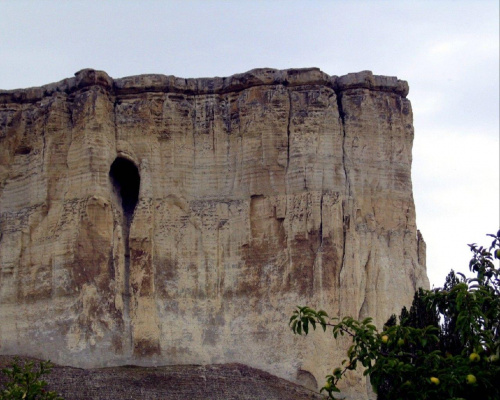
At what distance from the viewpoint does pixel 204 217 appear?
39344mm

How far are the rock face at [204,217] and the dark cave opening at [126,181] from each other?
0.15ft

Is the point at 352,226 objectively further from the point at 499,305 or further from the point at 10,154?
the point at 499,305

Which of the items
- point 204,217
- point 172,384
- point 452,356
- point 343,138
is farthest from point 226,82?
point 452,356

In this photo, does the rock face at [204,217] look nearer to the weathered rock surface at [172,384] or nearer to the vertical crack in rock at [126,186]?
the vertical crack in rock at [126,186]

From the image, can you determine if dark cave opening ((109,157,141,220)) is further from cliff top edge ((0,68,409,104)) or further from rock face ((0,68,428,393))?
cliff top edge ((0,68,409,104))

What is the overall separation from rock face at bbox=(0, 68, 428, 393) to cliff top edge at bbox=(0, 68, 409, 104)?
0.05 metres

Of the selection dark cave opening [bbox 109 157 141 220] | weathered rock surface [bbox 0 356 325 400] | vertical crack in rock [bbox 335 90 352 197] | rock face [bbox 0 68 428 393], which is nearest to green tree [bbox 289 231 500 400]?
weathered rock surface [bbox 0 356 325 400]

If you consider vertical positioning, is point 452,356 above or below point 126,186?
below

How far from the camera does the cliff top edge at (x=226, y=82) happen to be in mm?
39625

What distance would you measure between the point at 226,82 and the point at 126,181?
14.4 ft

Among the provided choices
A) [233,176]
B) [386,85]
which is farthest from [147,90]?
[386,85]

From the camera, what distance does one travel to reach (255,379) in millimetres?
35281

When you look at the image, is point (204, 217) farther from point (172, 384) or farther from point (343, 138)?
point (172, 384)

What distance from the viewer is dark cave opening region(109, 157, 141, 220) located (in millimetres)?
39938
